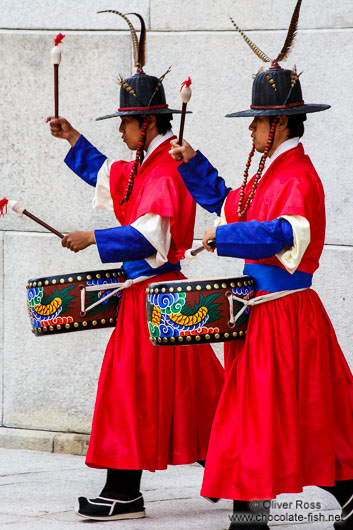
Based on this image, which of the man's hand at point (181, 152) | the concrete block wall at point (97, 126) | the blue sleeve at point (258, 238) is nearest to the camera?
the blue sleeve at point (258, 238)

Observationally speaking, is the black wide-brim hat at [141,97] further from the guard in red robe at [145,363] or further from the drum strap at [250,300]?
the drum strap at [250,300]

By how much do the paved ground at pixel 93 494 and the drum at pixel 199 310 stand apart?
92 centimetres

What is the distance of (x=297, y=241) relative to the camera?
4336 mm

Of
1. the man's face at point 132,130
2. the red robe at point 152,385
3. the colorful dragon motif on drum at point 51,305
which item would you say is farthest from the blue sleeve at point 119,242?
the man's face at point 132,130

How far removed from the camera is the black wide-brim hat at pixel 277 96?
4.54 metres

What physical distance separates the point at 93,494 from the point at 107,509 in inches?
21.0

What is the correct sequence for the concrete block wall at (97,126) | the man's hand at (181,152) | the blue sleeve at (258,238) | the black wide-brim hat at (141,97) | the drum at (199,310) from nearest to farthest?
the blue sleeve at (258,238), the drum at (199,310), the man's hand at (181,152), the black wide-brim hat at (141,97), the concrete block wall at (97,126)

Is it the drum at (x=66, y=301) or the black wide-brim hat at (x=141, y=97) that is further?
the black wide-brim hat at (x=141, y=97)

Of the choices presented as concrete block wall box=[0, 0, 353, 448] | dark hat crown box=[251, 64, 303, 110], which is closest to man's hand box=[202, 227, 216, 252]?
dark hat crown box=[251, 64, 303, 110]

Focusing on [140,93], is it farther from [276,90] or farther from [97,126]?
[97,126]

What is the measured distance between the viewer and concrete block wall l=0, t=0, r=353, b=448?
5879 millimetres

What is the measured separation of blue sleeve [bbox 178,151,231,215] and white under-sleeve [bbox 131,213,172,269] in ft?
0.58

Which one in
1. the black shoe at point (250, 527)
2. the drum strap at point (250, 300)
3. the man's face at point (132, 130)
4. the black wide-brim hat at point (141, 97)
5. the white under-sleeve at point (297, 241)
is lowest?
the black shoe at point (250, 527)

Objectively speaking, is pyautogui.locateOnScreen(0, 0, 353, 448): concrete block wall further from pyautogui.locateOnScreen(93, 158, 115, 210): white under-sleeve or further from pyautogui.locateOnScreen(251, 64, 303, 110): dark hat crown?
pyautogui.locateOnScreen(251, 64, 303, 110): dark hat crown
